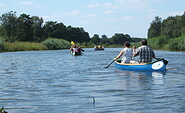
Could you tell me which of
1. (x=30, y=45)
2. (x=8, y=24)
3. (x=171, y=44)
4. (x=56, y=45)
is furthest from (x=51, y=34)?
(x=171, y=44)

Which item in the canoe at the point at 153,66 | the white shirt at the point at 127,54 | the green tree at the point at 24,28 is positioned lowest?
the canoe at the point at 153,66

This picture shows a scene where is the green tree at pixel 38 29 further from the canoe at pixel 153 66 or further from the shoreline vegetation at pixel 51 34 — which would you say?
the canoe at pixel 153 66

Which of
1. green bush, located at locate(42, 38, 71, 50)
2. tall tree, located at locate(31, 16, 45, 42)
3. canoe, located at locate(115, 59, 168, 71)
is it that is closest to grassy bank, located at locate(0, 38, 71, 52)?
green bush, located at locate(42, 38, 71, 50)

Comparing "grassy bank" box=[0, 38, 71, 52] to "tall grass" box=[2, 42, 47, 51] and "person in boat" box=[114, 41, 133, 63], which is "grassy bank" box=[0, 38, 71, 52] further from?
"person in boat" box=[114, 41, 133, 63]

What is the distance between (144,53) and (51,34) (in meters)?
123

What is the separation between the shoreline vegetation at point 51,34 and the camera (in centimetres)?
5725

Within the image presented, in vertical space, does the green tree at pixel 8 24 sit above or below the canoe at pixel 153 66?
above

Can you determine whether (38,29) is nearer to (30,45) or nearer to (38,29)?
(38,29)

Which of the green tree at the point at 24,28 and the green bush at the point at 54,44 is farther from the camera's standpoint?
the green tree at the point at 24,28

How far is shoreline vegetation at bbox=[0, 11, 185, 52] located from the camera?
5725 centimetres

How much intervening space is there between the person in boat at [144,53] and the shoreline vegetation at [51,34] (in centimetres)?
3175

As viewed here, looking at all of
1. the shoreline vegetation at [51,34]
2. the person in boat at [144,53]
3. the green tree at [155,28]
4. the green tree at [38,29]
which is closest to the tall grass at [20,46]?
the shoreline vegetation at [51,34]

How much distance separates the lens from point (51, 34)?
447 ft

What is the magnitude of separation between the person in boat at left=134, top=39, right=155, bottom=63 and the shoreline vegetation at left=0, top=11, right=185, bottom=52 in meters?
31.7
